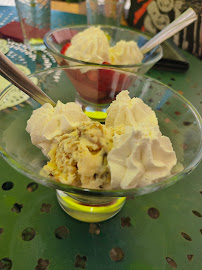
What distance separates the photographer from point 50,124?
56cm

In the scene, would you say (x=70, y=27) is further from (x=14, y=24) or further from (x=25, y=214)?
(x=25, y=214)

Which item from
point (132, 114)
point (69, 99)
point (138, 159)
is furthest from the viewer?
point (69, 99)

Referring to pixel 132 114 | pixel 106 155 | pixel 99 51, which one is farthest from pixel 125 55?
pixel 106 155

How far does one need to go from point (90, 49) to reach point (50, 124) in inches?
15.3

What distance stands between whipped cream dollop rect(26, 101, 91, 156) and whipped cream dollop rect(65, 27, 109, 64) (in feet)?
1.01

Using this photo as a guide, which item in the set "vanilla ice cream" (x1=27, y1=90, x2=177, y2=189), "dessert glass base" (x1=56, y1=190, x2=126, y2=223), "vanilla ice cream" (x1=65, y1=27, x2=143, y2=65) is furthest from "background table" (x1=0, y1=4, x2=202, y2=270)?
Result: "vanilla ice cream" (x1=65, y1=27, x2=143, y2=65)

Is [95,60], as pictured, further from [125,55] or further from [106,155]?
[106,155]

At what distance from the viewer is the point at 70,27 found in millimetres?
1026

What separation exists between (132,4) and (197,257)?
4.59 ft

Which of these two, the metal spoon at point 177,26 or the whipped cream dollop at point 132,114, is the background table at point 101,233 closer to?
the whipped cream dollop at point 132,114

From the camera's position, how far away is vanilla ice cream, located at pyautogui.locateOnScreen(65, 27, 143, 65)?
33.6 inches

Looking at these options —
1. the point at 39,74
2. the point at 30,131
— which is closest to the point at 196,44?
the point at 39,74

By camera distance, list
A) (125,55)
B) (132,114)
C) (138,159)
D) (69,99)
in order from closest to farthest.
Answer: (138,159), (132,114), (69,99), (125,55)

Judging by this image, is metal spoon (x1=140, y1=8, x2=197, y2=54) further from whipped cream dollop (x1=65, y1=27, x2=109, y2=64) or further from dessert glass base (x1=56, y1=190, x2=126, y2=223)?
dessert glass base (x1=56, y1=190, x2=126, y2=223)
